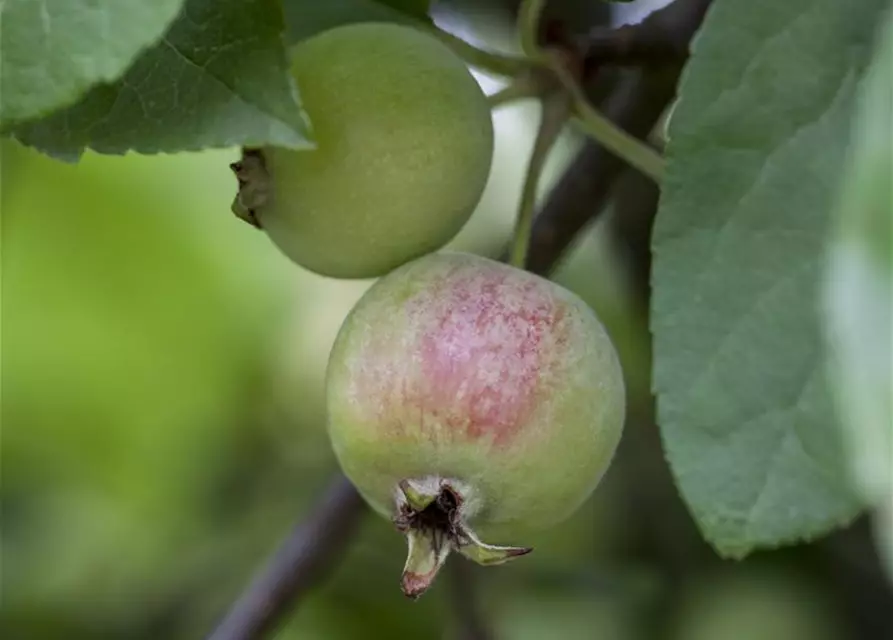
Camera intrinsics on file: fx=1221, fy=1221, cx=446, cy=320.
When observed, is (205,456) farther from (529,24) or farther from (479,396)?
(479,396)

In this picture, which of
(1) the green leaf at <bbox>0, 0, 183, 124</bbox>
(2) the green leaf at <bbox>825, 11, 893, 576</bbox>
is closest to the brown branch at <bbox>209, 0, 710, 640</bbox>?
(1) the green leaf at <bbox>0, 0, 183, 124</bbox>

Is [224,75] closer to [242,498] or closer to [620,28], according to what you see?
[620,28]

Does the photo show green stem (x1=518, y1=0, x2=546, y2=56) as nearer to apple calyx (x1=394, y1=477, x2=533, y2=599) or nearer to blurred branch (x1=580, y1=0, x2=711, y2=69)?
blurred branch (x1=580, y1=0, x2=711, y2=69)

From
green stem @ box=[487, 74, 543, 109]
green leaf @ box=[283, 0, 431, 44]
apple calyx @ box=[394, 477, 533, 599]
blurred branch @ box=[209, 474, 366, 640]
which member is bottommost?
blurred branch @ box=[209, 474, 366, 640]

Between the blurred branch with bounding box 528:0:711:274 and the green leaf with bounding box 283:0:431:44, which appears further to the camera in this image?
the blurred branch with bounding box 528:0:711:274

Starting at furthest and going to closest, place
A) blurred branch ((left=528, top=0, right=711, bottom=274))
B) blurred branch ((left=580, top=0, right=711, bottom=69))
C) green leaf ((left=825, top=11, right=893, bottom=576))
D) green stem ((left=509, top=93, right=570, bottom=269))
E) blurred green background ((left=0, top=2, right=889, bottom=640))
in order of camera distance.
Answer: blurred green background ((left=0, top=2, right=889, bottom=640)), blurred branch ((left=528, top=0, right=711, bottom=274)), blurred branch ((left=580, top=0, right=711, bottom=69)), green stem ((left=509, top=93, right=570, bottom=269)), green leaf ((left=825, top=11, right=893, bottom=576))

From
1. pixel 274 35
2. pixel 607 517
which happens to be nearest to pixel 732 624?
pixel 607 517

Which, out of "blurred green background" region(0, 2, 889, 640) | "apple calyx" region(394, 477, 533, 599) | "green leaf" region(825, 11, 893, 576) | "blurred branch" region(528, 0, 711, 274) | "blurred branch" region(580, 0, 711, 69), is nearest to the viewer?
"green leaf" region(825, 11, 893, 576)

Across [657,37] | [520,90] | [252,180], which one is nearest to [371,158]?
[252,180]
